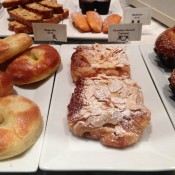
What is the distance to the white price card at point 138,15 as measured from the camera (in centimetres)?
149

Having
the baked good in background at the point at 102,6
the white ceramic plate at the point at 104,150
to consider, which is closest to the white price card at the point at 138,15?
the baked good in background at the point at 102,6

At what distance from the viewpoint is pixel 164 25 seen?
5.35ft

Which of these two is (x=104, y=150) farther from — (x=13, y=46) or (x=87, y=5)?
(x=87, y=5)

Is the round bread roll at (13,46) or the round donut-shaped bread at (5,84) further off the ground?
the round bread roll at (13,46)

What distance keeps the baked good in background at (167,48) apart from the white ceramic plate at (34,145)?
0.52m

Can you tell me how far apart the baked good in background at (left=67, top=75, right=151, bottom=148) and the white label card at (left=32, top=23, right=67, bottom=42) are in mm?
512

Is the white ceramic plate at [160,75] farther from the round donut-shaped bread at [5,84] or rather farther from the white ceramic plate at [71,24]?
the round donut-shaped bread at [5,84]

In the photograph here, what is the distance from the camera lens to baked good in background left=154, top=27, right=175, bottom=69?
1167mm

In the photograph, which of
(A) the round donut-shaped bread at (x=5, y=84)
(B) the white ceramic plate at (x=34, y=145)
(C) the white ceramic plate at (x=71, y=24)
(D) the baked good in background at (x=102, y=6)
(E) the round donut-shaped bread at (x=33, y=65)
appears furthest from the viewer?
(D) the baked good in background at (x=102, y=6)

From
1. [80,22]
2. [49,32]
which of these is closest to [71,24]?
[80,22]

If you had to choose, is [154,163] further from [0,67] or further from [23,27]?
[23,27]

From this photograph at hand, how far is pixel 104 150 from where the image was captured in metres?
0.83

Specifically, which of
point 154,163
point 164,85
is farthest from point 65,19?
point 154,163

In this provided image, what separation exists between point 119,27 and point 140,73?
30cm
